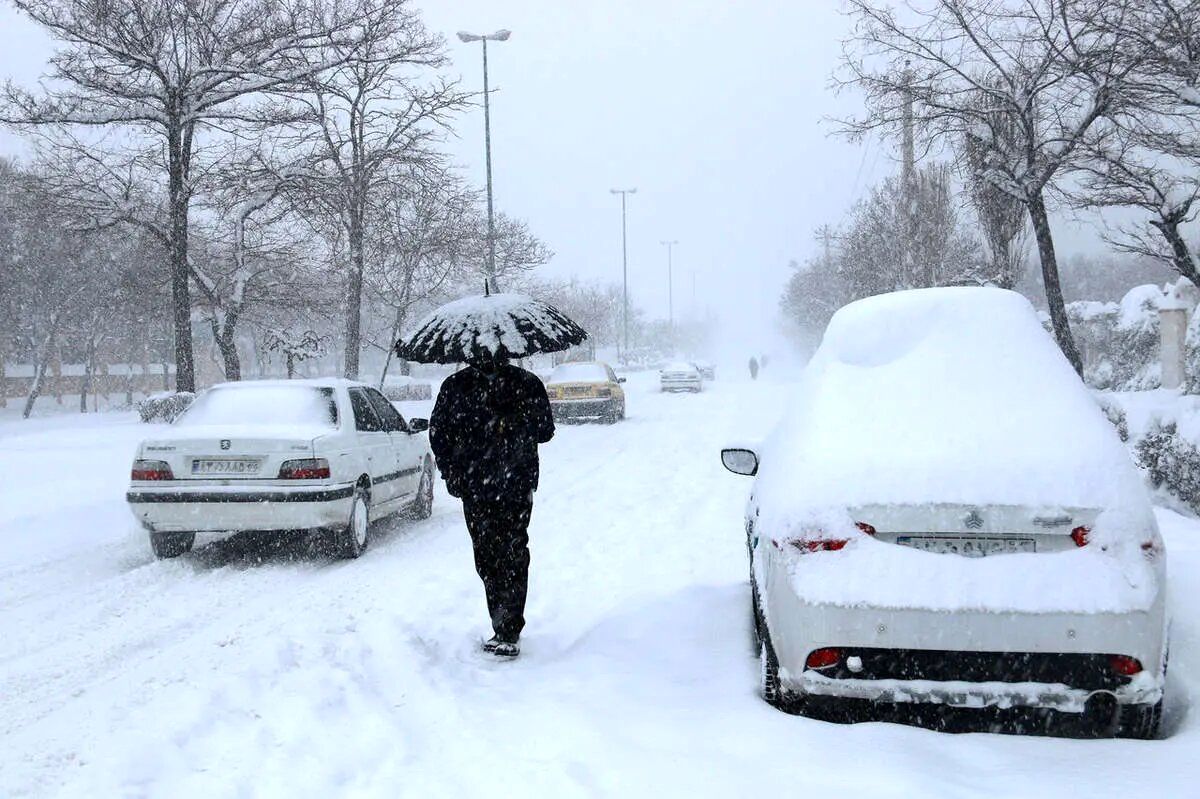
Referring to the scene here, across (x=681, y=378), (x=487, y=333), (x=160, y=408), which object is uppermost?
(x=487, y=333)

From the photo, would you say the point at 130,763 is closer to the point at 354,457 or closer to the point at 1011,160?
the point at 354,457

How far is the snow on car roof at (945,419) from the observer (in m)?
3.37

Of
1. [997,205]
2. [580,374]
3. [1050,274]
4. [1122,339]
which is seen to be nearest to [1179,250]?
[1050,274]

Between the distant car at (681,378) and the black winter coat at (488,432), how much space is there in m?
37.5

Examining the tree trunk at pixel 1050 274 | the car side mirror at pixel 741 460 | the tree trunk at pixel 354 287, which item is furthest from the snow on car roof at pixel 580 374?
the car side mirror at pixel 741 460

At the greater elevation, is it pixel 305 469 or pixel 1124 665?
pixel 305 469

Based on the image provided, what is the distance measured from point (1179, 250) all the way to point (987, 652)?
13.4 meters

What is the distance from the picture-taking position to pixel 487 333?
501cm

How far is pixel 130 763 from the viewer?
356 centimetres

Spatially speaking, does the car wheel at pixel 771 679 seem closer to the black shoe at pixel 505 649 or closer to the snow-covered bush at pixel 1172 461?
the black shoe at pixel 505 649

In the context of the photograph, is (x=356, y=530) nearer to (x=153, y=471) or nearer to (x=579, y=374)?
(x=153, y=471)

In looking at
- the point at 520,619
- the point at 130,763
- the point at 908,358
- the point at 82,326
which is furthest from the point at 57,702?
the point at 82,326

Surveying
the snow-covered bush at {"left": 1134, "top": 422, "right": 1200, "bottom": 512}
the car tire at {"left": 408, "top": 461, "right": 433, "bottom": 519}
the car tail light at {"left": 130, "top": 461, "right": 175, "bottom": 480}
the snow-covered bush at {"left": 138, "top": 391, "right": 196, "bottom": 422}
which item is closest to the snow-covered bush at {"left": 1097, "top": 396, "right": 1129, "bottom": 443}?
the snow-covered bush at {"left": 1134, "top": 422, "right": 1200, "bottom": 512}

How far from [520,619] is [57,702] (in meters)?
2.26
